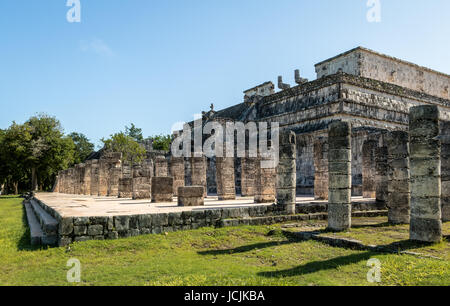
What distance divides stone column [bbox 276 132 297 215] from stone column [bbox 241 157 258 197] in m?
4.37

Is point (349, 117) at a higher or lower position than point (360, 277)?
higher

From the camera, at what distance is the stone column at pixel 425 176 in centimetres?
698

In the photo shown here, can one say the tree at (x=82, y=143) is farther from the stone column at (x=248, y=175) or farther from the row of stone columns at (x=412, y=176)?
the row of stone columns at (x=412, y=176)

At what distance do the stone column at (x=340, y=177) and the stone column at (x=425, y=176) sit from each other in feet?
4.86

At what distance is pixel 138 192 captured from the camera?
596 inches

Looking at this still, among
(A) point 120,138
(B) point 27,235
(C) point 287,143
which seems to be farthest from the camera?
(A) point 120,138

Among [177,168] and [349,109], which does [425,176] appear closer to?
[177,168]

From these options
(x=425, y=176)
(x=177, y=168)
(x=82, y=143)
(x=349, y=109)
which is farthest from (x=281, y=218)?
(x=82, y=143)

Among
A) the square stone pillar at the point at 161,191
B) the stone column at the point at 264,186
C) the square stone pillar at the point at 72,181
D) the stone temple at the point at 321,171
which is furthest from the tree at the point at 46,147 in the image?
the stone column at the point at 264,186

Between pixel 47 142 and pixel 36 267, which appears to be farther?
pixel 47 142
